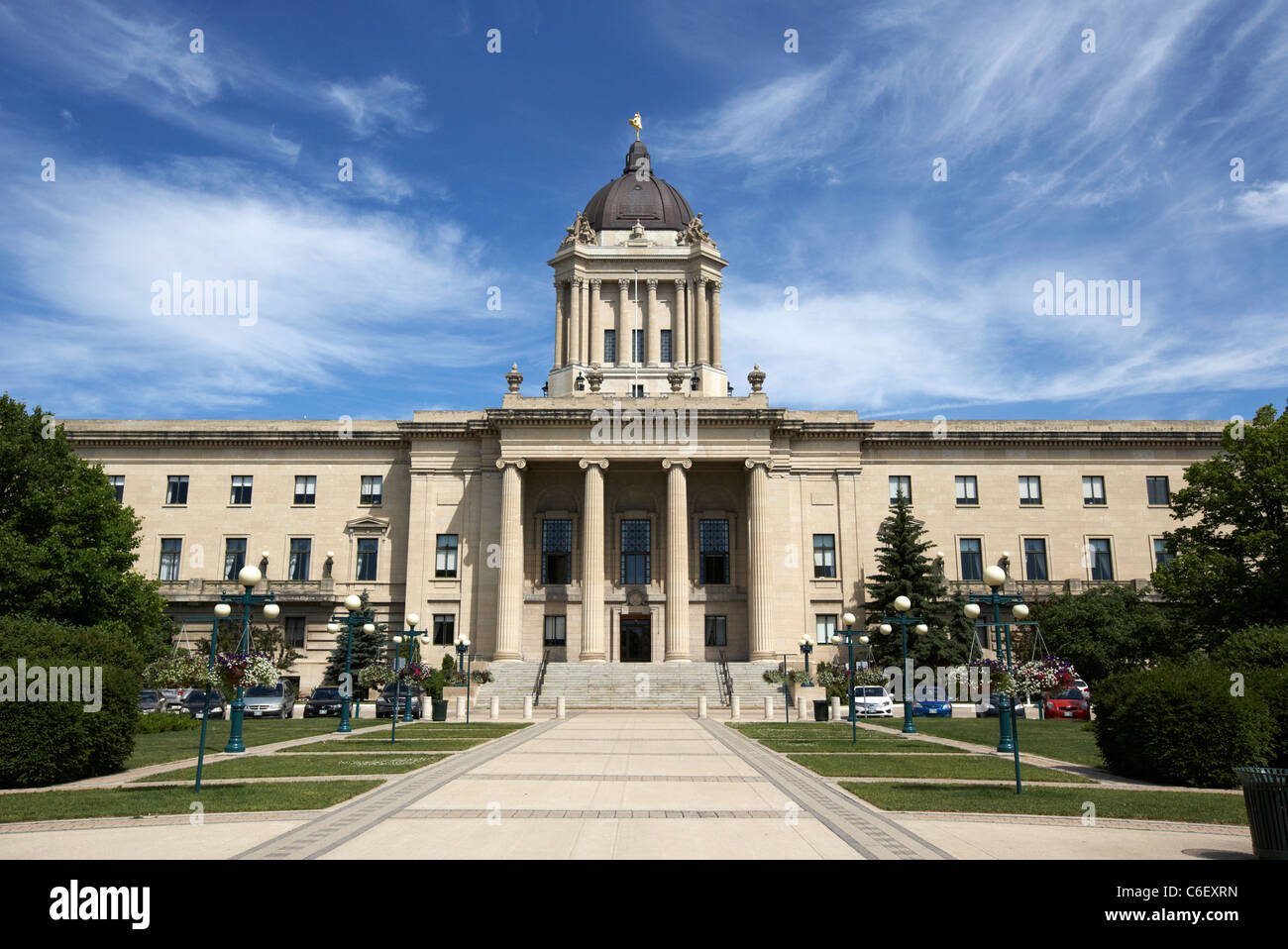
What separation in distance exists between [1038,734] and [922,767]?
41.5ft

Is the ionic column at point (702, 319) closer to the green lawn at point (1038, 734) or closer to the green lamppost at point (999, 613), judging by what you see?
the green lawn at point (1038, 734)

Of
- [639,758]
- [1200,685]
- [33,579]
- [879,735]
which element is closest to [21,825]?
[639,758]

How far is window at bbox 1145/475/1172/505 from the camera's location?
5828 cm

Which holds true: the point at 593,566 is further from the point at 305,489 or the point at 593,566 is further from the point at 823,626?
the point at 305,489

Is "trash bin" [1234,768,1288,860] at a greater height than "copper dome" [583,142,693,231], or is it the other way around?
"copper dome" [583,142,693,231]

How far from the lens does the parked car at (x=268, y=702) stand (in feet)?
134

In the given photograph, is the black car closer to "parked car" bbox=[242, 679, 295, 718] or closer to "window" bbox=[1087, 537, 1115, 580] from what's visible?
"parked car" bbox=[242, 679, 295, 718]

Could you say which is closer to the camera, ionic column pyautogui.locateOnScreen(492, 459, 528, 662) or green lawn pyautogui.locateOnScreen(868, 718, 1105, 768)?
green lawn pyautogui.locateOnScreen(868, 718, 1105, 768)

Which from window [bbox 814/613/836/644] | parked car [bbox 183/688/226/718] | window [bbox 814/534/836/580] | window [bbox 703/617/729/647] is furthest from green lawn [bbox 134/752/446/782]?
window [bbox 814/534/836/580]

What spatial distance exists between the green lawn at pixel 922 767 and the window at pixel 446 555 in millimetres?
36894

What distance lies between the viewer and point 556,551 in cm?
5703

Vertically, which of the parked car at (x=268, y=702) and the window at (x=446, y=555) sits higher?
the window at (x=446, y=555)

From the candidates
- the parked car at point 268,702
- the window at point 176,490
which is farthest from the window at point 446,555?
the window at point 176,490

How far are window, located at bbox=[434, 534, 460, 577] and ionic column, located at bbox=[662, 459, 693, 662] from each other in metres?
13.0
